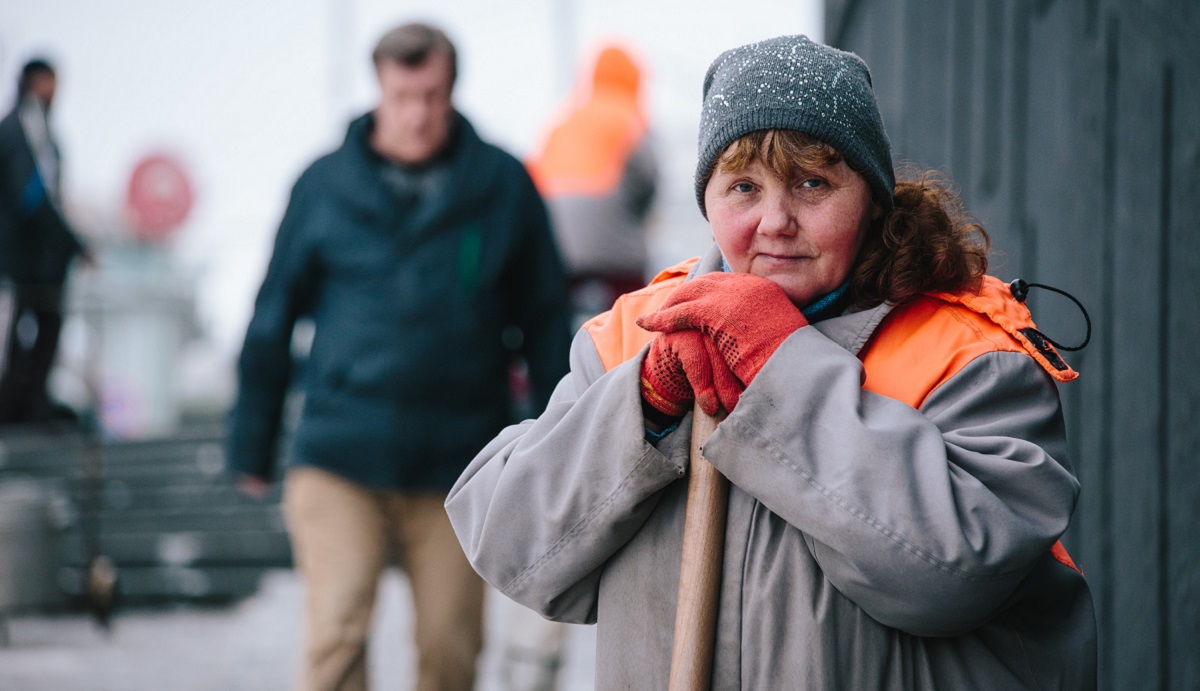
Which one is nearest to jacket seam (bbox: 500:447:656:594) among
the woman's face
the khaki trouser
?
the woman's face

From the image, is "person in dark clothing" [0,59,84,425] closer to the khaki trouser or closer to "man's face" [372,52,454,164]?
"man's face" [372,52,454,164]

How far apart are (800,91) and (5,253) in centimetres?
850

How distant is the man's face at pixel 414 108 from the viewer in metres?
3.85

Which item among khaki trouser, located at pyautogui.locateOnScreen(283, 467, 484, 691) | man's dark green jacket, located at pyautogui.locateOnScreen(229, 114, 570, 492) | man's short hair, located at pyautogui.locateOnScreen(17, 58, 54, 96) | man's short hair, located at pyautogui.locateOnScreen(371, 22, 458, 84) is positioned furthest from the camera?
man's short hair, located at pyautogui.locateOnScreen(17, 58, 54, 96)

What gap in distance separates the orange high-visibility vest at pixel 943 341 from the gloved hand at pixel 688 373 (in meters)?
0.21

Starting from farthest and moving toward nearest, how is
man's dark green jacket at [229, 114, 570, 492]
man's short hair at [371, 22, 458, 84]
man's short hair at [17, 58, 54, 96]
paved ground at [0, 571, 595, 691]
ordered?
man's short hair at [17, 58, 54, 96] → paved ground at [0, 571, 595, 691] → man's short hair at [371, 22, 458, 84] → man's dark green jacket at [229, 114, 570, 492]

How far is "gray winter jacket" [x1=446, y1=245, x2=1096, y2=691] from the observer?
63.4 inches

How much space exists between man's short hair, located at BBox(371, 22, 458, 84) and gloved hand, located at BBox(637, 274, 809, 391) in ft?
7.54

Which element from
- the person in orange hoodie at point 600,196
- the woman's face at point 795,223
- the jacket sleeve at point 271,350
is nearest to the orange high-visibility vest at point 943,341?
the woman's face at point 795,223

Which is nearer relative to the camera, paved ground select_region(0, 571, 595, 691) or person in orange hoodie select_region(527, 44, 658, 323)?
person in orange hoodie select_region(527, 44, 658, 323)

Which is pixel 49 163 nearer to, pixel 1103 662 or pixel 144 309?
pixel 1103 662

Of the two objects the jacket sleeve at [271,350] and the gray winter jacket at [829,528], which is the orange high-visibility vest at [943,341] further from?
the jacket sleeve at [271,350]

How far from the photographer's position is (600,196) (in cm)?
551

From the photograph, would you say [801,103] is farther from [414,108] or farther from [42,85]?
[42,85]
